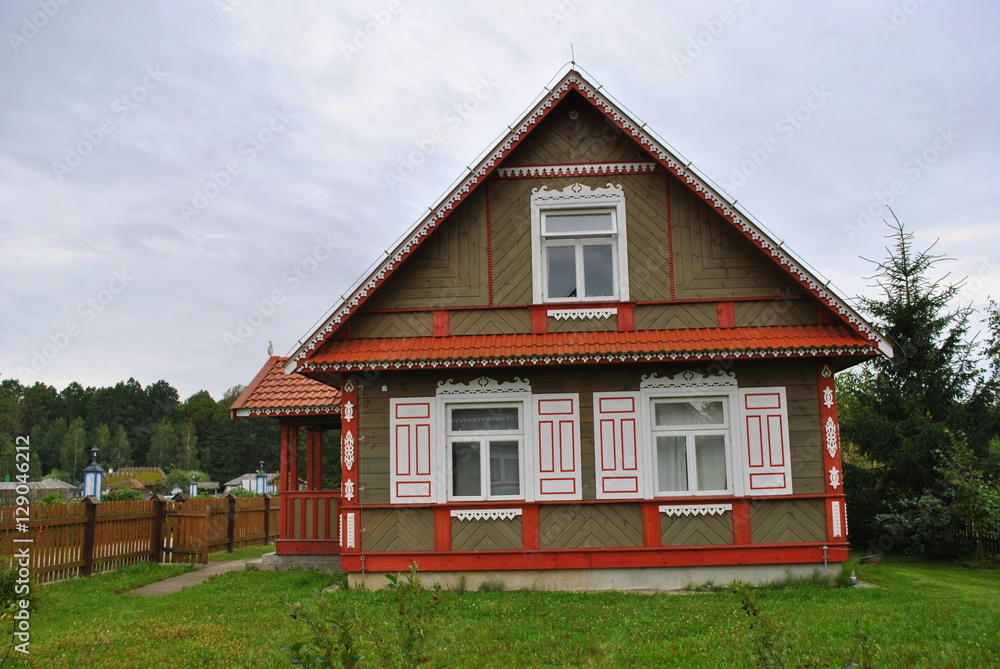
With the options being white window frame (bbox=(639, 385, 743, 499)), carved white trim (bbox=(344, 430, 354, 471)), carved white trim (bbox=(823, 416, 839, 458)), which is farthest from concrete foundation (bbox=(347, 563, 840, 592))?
carved white trim (bbox=(344, 430, 354, 471))

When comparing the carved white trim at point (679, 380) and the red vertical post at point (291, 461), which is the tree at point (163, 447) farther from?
the carved white trim at point (679, 380)

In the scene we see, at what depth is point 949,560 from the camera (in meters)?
15.9

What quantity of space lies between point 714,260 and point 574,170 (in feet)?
8.89

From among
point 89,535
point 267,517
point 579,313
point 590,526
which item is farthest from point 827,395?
point 267,517

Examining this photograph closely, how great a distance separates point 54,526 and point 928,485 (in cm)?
1706

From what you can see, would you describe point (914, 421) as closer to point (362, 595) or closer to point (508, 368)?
point (508, 368)

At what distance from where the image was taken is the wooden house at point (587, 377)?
39.1 ft

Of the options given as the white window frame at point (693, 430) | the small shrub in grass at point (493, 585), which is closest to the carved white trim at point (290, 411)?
the small shrub in grass at point (493, 585)

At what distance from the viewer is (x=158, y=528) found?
17.0m

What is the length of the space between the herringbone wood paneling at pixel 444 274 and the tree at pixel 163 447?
87.1 meters

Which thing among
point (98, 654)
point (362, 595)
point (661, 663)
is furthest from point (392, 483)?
point (661, 663)

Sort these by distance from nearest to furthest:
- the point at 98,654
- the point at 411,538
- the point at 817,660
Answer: the point at 817,660 < the point at 98,654 < the point at 411,538

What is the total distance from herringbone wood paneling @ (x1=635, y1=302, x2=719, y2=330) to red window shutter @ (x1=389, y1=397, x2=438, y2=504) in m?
3.62

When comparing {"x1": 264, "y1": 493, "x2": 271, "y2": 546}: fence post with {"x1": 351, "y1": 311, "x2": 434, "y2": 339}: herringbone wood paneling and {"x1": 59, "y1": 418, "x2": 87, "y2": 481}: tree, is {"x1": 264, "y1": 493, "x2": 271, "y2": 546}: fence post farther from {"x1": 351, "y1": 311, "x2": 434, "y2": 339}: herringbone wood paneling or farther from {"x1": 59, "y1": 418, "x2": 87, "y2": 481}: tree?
{"x1": 59, "y1": 418, "x2": 87, "y2": 481}: tree
